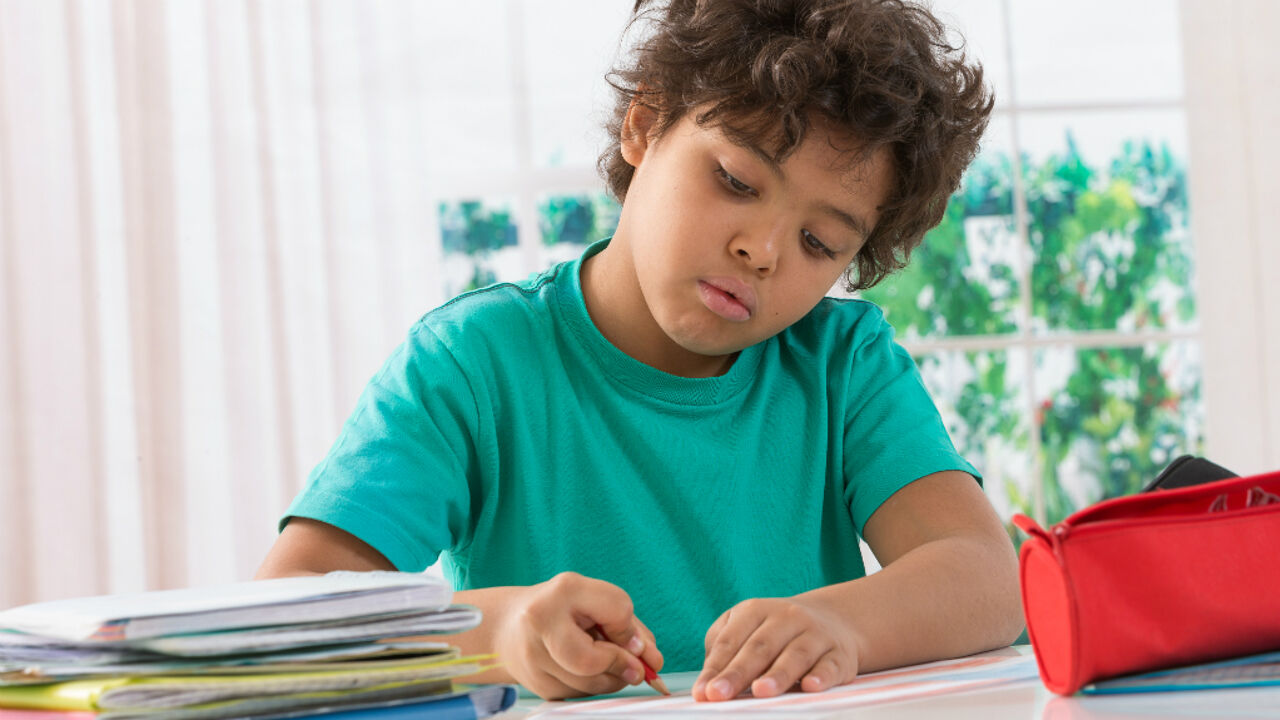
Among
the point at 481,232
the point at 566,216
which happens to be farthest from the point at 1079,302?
the point at 481,232

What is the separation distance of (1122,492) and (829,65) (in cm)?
197

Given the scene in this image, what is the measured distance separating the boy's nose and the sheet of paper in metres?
0.34

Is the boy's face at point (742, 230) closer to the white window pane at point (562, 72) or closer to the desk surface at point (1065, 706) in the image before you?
the desk surface at point (1065, 706)

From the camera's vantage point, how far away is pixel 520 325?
3.50 feet

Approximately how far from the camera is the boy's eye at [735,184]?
0.93 m

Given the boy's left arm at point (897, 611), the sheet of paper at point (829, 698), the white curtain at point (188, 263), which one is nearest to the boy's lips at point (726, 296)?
the boy's left arm at point (897, 611)

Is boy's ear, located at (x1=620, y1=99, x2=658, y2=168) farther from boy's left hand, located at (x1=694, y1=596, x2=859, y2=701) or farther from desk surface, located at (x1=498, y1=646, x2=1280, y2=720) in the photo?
desk surface, located at (x1=498, y1=646, x2=1280, y2=720)

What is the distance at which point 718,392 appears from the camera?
1078mm

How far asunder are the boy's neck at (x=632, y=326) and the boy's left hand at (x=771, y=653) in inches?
16.2

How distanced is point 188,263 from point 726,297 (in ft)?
5.31

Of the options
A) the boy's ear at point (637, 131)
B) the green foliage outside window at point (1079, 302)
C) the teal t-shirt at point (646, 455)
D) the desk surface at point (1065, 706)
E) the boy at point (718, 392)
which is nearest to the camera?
the desk surface at point (1065, 706)

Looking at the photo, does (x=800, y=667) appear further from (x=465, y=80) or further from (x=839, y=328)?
(x=465, y=80)

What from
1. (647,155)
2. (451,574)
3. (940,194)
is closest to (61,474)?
(451,574)

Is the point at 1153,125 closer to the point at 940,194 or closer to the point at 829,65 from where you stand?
the point at 940,194
